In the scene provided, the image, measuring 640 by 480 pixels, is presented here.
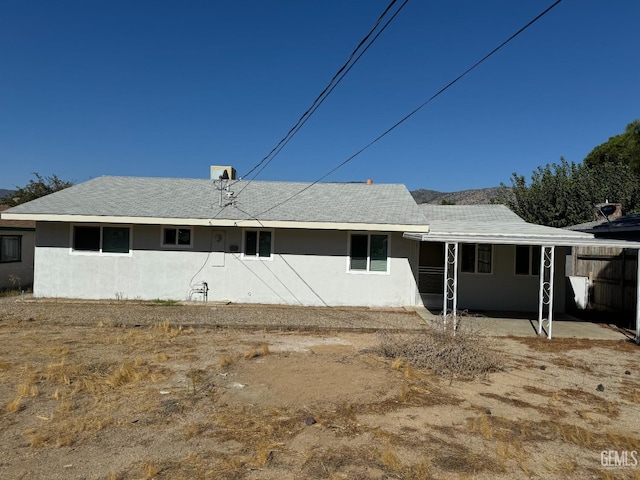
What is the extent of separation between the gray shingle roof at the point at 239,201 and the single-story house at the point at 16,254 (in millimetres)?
2332

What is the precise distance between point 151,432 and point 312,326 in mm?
6151

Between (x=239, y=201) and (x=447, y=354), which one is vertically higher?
(x=239, y=201)

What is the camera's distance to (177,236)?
1402 cm

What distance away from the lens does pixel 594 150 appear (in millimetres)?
41750

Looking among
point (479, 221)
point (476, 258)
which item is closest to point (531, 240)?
point (476, 258)

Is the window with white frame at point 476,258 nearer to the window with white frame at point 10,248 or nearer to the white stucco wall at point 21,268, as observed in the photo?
the white stucco wall at point 21,268

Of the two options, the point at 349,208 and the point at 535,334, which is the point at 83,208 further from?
the point at 535,334

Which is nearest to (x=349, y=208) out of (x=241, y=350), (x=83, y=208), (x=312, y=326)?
(x=312, y=326)

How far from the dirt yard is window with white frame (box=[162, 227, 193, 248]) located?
4857mm

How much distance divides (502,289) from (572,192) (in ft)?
63.5

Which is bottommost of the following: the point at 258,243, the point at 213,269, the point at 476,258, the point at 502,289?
the point at 502,289

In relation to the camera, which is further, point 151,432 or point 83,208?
point 83,208

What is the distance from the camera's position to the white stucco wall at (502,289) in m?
13.3

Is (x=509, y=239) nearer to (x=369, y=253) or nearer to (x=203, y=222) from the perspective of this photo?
(x=369, y=253)
